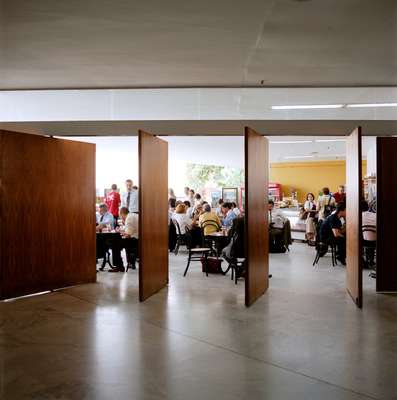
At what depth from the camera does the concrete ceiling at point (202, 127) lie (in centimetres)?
649

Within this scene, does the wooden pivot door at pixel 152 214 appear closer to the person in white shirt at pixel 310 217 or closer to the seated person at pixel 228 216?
the seated person at pixel 228 216

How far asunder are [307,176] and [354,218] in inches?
635

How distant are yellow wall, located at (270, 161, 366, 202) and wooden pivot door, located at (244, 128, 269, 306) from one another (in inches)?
595

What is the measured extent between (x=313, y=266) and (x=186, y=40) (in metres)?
5.03

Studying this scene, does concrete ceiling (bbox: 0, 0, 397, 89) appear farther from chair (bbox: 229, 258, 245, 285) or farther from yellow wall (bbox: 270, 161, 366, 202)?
yellow wall (bbox: 270, 161, 366, 202)

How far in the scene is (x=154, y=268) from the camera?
19.6 feet

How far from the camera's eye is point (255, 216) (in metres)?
5.54

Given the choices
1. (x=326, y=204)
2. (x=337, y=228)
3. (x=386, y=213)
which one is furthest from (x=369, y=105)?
(x=326, y=204)

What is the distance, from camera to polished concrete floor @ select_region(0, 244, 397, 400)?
10.1 feet

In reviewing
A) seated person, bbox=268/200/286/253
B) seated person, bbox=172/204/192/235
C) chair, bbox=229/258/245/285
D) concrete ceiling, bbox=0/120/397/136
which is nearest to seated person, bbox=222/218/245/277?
chair, bbox=229/258/245/285

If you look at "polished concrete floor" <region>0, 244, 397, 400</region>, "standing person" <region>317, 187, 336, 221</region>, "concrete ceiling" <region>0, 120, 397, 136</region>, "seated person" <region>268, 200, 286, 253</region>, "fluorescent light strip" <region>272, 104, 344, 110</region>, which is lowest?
"polished concrete floor" <region>0, 244, 397, 400</region>

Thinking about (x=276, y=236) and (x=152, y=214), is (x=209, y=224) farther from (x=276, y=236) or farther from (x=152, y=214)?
(x=152, y=214)

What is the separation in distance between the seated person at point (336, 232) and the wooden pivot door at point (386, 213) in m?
1.69

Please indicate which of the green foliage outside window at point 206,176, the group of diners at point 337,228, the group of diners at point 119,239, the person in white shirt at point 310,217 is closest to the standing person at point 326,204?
the group of diners at point 337,228
